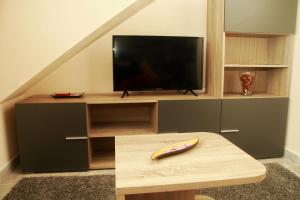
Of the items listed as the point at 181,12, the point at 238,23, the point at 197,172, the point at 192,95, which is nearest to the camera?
the point at 197,172

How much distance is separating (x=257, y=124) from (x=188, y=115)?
2.30ft

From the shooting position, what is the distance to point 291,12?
219cm

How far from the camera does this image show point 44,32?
173 centimetres

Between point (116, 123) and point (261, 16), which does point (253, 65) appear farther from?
point (116, 123)

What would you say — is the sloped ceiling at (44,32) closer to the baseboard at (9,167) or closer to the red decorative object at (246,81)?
the baseboard at (9,167)

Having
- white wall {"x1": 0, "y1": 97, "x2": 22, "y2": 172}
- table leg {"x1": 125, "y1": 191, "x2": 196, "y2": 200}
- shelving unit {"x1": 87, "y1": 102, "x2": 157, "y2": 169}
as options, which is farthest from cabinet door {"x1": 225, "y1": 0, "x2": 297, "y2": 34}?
white wall {"x1": 0, "y1": 97, "x2": 22, "y2": 172}

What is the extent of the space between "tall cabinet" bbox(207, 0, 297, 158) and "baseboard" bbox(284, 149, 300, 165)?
52mm

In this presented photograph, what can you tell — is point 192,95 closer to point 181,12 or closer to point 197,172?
point 181,12

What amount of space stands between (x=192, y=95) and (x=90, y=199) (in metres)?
1.29

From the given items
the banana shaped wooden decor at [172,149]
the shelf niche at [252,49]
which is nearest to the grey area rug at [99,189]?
the banana shaped wooden decor at [172,149]

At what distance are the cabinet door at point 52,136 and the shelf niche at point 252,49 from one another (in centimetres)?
161

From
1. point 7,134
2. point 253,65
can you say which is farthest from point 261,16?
point 7,134

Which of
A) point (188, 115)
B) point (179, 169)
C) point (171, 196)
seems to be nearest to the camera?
point (179, 169)

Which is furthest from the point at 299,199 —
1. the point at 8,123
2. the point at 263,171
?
the point at 8,123
